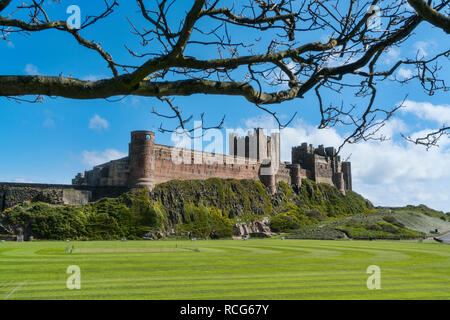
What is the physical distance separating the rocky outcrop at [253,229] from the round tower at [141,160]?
11.7m

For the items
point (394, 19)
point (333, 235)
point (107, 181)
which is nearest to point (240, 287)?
point (394, 19)

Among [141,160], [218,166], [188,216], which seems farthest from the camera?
[218,166]

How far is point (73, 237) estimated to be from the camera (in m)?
33.2

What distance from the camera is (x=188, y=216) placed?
43.2 metres

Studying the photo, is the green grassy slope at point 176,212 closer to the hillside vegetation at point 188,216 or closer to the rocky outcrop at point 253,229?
the hillside vegetation at point 188,216

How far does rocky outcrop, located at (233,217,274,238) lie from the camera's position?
43116mm

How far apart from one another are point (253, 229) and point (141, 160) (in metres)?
16.4

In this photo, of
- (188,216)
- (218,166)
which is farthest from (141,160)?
(218,166)

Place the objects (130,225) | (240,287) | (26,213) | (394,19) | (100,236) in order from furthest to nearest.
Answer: (130,225), (100,236), (26,213), (240,287), (394,19)

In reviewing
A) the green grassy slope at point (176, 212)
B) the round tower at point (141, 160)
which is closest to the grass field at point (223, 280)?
the green grassy slope at point (176, 212)

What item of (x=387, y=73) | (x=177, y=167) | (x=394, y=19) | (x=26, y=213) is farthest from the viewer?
(x=177, y=167)

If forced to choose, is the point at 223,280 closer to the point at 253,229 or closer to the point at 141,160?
the point at 141,160
